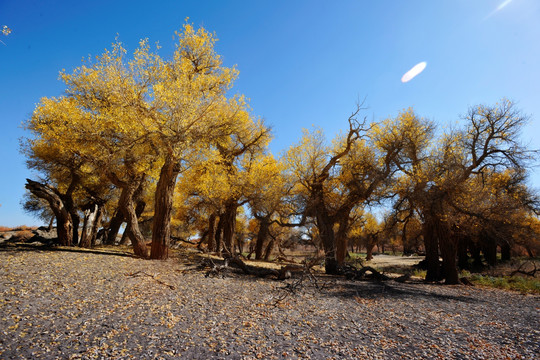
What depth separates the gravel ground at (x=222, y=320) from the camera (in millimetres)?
4312

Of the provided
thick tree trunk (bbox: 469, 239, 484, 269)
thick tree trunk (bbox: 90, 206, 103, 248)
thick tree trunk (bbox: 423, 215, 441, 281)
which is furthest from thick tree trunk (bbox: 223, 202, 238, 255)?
thick tree trunk (bbox: 469, 239, 484, 269)

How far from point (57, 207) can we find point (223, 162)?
9.03 meters

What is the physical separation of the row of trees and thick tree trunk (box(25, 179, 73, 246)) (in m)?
0.06

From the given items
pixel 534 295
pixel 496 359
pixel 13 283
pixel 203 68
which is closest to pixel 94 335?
pixel 13 283

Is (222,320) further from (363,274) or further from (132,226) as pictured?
(363,274)

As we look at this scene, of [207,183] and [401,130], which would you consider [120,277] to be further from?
[401,130]

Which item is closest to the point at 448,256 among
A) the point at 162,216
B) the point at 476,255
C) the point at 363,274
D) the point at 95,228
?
the point at 363,274

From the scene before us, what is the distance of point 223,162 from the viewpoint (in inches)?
Answer: 682

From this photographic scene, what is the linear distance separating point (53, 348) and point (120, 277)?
14.8 ft

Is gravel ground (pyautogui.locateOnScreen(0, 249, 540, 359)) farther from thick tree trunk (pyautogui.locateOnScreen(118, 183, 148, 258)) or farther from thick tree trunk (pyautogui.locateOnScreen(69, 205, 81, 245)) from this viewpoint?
thick tree trunk (pyautogui.locateOnScreen(69, 205, 81, 245))

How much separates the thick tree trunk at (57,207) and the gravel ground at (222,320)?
171 inches

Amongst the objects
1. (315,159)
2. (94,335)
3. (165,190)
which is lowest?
(94,335)

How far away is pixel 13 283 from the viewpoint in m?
6.30

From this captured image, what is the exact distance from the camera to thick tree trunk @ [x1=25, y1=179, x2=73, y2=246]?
41.9 feet
